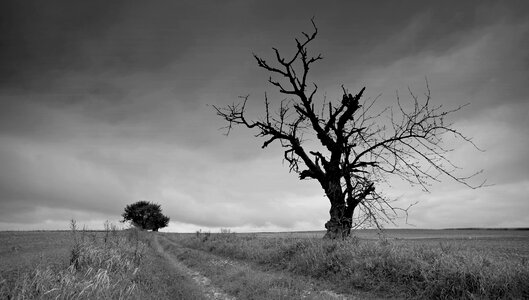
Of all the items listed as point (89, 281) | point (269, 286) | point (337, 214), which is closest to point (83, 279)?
point (89, 281)

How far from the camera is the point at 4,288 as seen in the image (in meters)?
6.01

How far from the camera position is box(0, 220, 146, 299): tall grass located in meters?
5.68

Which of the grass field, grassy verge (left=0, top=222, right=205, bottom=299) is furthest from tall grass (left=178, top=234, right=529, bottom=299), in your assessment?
grassy verge (left=0, top=222, right=205, bottom=299)

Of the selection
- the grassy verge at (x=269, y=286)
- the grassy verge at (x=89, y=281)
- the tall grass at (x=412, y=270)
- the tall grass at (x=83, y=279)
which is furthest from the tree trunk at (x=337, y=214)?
the tall grass at (x=83, y=279)

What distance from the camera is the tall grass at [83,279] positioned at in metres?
5.68

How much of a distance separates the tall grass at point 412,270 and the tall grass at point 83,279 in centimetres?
552

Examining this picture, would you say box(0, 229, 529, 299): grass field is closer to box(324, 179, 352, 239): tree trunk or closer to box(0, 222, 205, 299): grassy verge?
box(0, 222, 205, 299): grassy verge

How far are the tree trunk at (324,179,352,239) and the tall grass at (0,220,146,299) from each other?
766cm

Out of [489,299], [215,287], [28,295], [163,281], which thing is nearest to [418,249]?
[489,299]

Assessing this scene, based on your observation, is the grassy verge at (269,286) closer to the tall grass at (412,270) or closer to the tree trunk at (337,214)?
the tall grass at (412,270)

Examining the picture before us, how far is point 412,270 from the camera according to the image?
25.4ft

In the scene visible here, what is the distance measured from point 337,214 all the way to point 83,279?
31.5ft

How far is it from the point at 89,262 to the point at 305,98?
10.4 m

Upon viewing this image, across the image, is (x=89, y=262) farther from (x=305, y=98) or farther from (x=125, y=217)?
(x=125, y=217)
